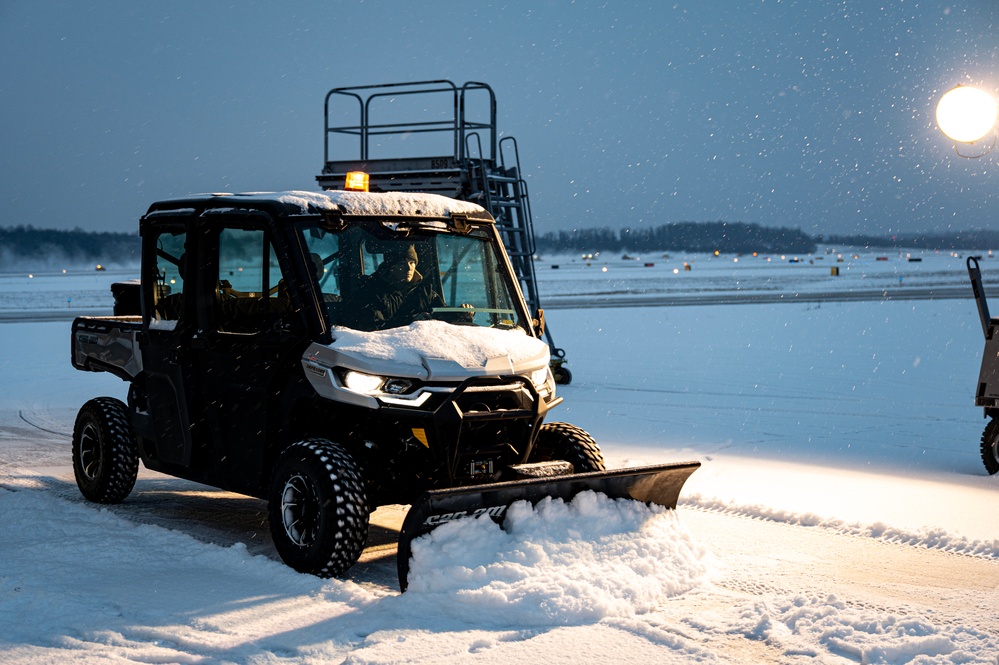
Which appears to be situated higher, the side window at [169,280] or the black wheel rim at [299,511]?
the side window at [169,280]

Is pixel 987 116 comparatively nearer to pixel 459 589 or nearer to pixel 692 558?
pixel 692 558

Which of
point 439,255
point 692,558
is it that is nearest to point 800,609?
point 692,558

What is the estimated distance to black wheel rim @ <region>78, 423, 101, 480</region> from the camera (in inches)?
323

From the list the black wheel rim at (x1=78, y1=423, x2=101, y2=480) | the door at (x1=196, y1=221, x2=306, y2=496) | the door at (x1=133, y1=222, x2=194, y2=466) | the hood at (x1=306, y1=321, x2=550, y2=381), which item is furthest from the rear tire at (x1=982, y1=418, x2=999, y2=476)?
the black wheel rim at (x1=78, y1=423, x2=101, y2=480)

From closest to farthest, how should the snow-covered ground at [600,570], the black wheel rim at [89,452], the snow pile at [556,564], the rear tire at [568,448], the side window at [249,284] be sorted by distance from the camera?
the snow-covered ground at [600,570] < the snow pile at [556,564] < the side window at [249,284] < the rear tire at [568,448] < the black wheel rim at [89,452]

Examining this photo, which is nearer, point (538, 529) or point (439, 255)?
point (538, 529)

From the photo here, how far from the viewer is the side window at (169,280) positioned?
7445mm

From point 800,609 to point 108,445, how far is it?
4.91 m

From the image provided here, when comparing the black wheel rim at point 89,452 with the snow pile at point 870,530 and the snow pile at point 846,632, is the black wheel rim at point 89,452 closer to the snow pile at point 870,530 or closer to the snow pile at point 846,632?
the snow pile at point 870,530

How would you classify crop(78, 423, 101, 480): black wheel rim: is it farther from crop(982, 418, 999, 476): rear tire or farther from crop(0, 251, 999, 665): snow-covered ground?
crop(982, 418, 999, 476): rear tire

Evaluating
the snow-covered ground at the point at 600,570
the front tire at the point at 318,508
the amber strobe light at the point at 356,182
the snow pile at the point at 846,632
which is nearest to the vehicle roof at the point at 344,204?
the amber strobe light at the point at 356,182

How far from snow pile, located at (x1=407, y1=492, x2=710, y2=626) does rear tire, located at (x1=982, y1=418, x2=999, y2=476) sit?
437 cm

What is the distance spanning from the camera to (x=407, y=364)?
6148 millimetres

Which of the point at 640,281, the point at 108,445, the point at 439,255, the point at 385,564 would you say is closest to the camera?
the point at 385,564
